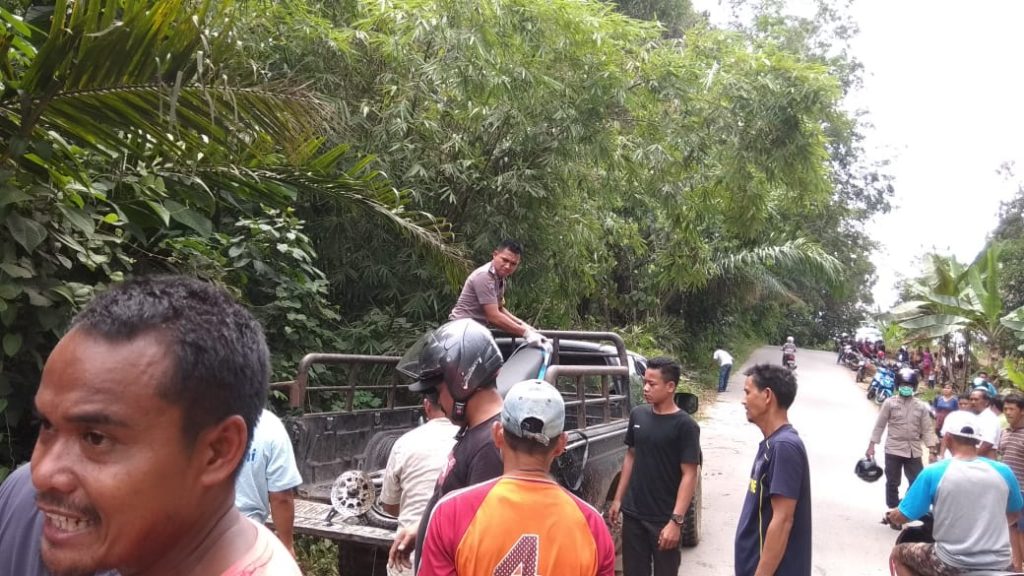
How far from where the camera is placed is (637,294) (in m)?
21.5

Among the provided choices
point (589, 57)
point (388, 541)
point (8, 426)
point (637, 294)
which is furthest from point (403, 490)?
point (637, 294)

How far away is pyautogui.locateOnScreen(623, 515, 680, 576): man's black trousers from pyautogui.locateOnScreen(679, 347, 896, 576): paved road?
7.68 feet

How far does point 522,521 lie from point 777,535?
1.77 metres

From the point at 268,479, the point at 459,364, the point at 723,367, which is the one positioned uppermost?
the point at 459,364

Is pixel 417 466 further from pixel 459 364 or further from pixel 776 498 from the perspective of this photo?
pixel 776 498

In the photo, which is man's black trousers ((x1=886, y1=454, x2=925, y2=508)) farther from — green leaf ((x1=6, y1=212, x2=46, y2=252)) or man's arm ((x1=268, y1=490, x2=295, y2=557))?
green leaf ((x1=6, y1=212, x2=46, y2=252))

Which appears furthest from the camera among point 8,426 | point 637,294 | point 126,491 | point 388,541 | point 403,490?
point 637,294

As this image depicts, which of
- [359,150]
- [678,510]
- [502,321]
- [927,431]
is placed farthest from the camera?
[927,431]

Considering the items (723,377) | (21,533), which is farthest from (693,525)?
(723,377)

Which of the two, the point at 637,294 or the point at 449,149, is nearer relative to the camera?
the point at 449,149

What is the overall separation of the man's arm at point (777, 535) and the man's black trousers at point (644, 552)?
3.83ft

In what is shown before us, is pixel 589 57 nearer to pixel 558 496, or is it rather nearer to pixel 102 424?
pixel 558 496

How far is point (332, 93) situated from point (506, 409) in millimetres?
6625

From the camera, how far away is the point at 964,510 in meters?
4.52
